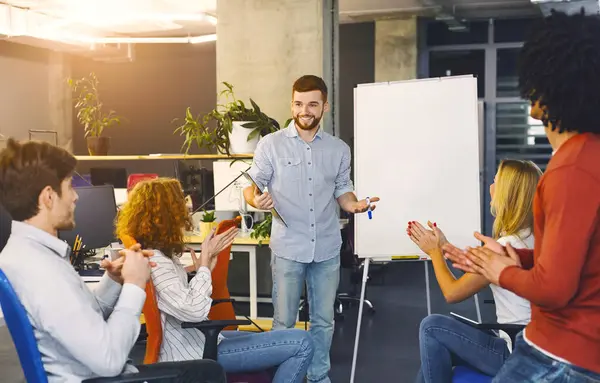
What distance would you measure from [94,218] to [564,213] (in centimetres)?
279

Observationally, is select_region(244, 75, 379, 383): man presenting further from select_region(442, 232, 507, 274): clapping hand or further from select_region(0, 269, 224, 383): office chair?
select_region(0, 269, 224, 383): office chair

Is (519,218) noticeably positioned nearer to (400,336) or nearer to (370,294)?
(400,336)

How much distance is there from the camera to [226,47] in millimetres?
5559

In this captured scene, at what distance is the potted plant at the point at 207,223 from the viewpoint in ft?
14.6

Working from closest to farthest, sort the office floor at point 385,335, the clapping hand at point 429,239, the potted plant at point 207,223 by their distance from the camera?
1. the clapping hand at point 429,239
2. the office floor at point 385,335
3. the potted plant at point 207,223

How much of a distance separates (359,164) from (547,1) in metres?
5.20

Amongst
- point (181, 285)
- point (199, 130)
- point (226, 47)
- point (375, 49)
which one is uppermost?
point (375, 49)

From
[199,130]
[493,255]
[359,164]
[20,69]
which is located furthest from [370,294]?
[20,69]

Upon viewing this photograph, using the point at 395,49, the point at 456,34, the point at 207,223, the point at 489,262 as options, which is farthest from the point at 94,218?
the point at 456,34

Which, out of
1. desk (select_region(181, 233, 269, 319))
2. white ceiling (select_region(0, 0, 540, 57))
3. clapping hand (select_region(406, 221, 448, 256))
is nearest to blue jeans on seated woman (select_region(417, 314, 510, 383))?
clapping hand (select_region(406, 221, 448, 256))

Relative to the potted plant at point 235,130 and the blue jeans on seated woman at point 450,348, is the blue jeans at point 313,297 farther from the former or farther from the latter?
the potted plant at point 235,130

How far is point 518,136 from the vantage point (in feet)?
32.3

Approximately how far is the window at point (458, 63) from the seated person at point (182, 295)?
8142mm

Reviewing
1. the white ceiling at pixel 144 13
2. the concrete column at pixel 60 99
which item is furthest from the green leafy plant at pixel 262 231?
the concrete column at pixel 60 99
